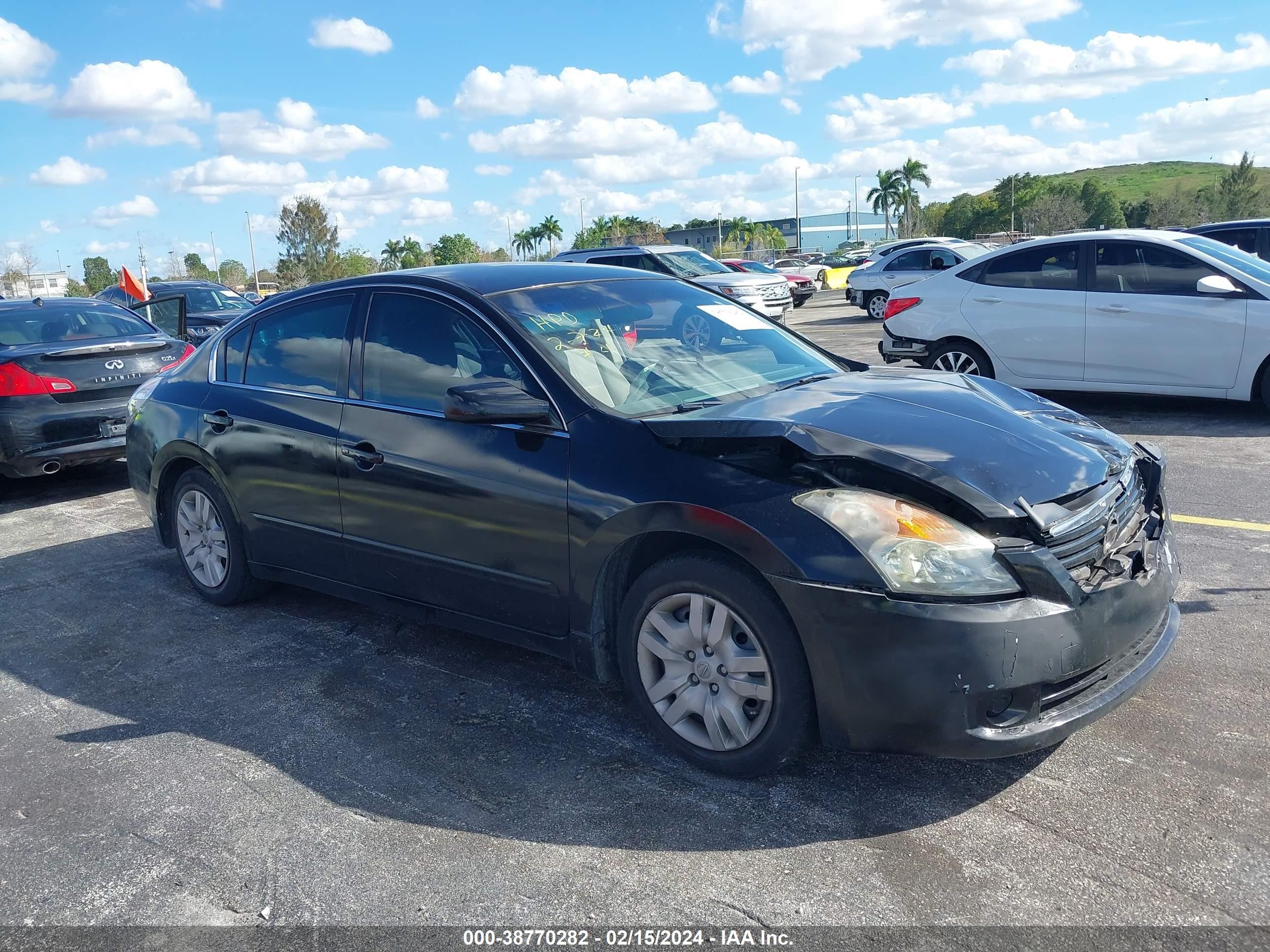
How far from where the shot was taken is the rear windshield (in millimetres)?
8539

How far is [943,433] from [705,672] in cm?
111

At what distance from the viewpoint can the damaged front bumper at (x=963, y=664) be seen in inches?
111

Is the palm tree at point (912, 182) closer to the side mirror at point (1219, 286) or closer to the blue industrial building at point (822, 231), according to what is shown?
the blue industrial building at point (822, 231)

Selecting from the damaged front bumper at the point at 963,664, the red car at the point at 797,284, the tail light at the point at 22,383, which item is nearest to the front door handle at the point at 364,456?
the damaged front bumper at the point at 963,664

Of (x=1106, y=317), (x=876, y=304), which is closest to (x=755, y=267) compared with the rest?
(x=876, y=304)

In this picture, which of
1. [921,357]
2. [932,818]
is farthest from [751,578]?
[921,357]

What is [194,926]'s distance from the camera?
272cm

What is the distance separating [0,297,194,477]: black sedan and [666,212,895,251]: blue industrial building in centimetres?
10250

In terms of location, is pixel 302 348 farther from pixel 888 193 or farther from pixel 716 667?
pixel 888 193

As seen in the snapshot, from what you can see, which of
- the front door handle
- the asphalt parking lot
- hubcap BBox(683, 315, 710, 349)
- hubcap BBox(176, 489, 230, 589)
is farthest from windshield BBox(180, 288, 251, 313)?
hubcap BBox(683, 315, 710, 349)

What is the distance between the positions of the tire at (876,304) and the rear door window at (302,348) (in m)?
17.9

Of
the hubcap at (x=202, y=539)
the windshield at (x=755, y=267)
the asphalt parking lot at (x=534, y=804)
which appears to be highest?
the windshield at (x=755, y=267)

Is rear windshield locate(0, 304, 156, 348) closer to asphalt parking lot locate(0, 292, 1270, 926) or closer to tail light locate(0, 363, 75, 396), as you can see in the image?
tail light locate(0, 363, 75, 396)

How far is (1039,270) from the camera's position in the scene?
911 cm
